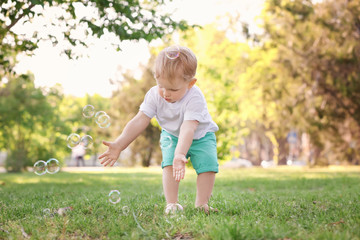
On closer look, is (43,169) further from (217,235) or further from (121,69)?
(121,69)

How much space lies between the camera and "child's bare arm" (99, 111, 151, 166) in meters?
3.64

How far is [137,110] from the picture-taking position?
23.5 meters

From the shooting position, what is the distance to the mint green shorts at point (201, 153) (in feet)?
12.8

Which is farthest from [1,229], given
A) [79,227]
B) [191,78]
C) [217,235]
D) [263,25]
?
[263,25]

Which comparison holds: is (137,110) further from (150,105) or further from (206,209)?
(206,209)

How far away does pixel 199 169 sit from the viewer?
390 centimetres

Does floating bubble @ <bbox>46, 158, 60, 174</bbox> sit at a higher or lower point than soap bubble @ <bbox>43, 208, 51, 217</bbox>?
higher

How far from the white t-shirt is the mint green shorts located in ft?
0.23

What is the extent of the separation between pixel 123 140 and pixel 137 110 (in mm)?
19850

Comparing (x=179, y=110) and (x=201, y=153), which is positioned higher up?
(x=179, y=110)

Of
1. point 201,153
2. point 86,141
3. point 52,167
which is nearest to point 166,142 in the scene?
point 201,153

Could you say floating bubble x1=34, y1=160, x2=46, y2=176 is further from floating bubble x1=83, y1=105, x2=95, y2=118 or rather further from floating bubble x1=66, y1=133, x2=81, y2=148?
floating bubble x1=83, y1=105, x2=95, y2=118

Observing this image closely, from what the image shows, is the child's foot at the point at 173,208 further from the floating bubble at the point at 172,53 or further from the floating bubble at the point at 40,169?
the floating bubble at the point at 40,169

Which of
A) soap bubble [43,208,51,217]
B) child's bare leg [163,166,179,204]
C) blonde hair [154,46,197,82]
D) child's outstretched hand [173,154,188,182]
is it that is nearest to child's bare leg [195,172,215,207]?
child's bare leg [163,166,179,204]
